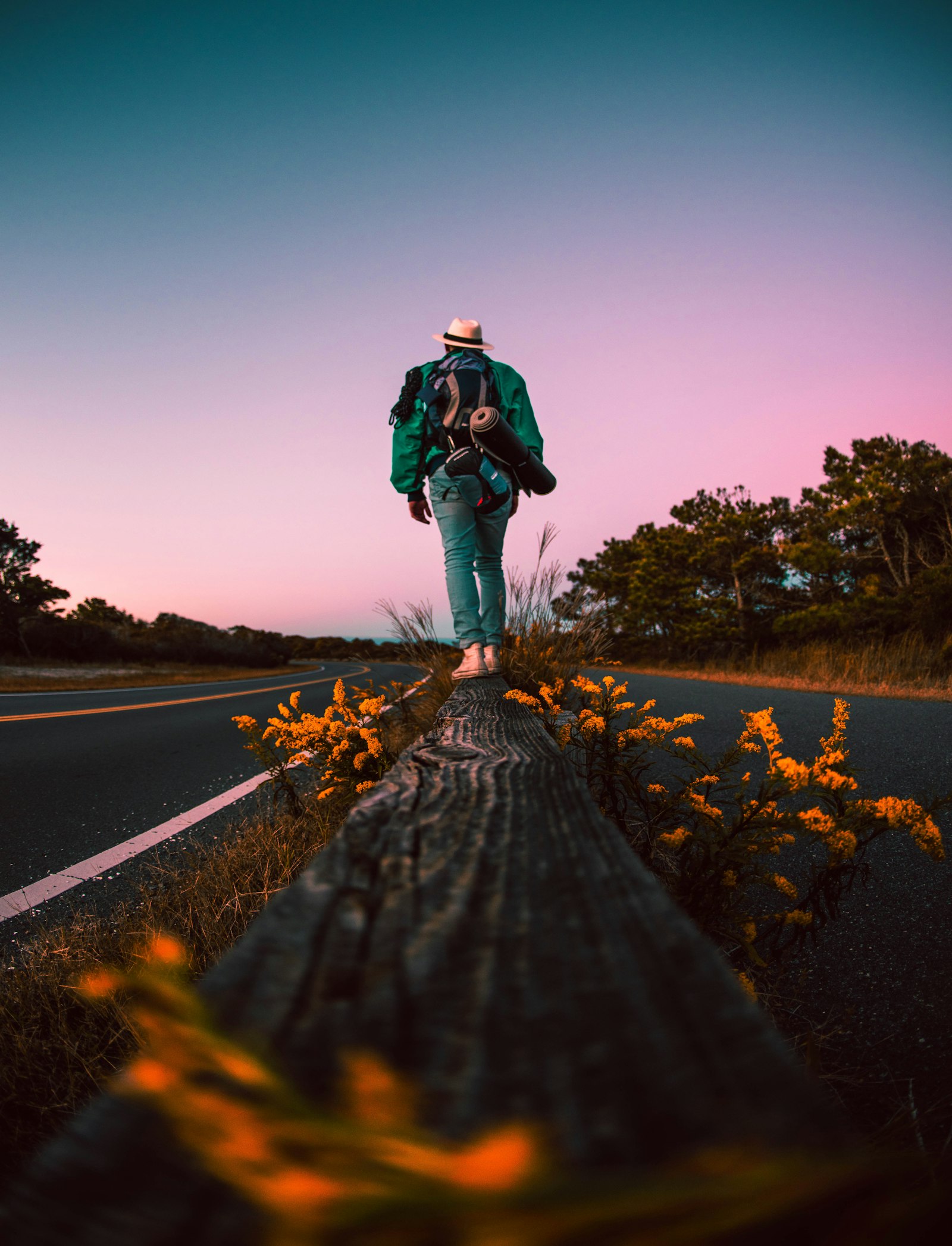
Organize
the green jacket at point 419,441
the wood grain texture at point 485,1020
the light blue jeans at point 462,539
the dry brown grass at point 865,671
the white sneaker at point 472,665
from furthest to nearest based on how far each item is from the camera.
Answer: the dry brown grass at point 865,671, the green jacket at point 419,441, the light blue jeans at point 462,539, the white sneaker at point 472,665, the wood grain texture at point 485,1020

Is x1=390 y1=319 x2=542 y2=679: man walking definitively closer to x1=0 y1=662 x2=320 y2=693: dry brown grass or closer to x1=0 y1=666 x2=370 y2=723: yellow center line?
x1=0 y1=666 x2=370 y2=723: yellow center line

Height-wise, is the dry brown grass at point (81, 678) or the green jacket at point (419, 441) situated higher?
the green jacket at point (419, 441)

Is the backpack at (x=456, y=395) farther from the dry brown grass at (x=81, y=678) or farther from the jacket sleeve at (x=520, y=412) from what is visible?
the dry brown grass at (x=81, y=678)

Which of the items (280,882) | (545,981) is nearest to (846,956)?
(545,981)

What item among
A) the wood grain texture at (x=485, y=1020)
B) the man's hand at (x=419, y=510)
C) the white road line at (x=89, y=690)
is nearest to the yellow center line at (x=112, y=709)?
the white road line at (x=89, y=690)

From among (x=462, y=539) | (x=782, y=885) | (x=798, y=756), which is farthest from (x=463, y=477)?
(x=782, y=885)

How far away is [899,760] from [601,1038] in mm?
3383

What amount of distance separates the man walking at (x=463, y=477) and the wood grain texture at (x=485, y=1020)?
2.71m

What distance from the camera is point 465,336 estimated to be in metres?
3.84

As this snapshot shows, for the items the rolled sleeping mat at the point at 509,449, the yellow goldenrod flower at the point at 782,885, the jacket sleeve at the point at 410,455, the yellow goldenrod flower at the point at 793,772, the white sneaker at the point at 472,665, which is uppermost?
the jacket sleeve at the point at 410,455

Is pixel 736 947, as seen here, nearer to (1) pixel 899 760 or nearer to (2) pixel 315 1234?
(2) pixel 315 1234

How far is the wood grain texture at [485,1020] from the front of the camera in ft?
0.88

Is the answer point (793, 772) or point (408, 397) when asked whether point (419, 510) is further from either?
point (793, 772)

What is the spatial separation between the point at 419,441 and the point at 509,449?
3.08ft
